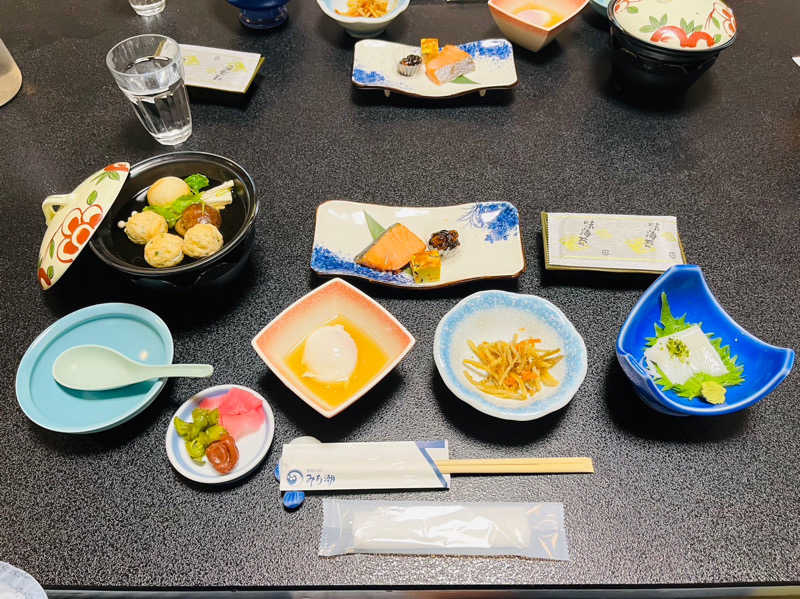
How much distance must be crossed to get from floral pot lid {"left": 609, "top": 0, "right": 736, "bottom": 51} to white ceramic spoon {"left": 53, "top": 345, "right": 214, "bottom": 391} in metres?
1.46

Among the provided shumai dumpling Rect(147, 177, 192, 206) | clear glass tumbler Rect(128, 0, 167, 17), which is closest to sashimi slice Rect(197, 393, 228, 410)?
shumai dumpling Rect(147, 177, 192, 206)

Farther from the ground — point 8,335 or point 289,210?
point 289,210

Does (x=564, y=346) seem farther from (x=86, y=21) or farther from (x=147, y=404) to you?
(x=86, y=21)

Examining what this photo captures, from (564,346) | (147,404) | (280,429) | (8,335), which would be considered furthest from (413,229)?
(8,335)

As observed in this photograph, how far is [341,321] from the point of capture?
1.11 metres

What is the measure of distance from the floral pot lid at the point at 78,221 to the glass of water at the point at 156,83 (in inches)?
18.8

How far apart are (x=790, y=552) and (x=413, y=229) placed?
959mm

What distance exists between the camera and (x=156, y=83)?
141 centimetres

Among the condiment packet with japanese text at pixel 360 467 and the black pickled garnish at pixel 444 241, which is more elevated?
the black pickled garnish at pixel 444 241

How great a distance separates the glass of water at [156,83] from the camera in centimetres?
141

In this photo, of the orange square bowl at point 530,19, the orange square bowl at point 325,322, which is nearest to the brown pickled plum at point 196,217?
the orange square bowl at point 325,322

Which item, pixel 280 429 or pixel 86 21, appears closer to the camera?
pixel 280 429

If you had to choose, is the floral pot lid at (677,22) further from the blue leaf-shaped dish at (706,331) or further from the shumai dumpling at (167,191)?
the shumai dumpling at (167,191)

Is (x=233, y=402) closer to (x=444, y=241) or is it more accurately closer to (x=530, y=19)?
(x=444, y=241)
